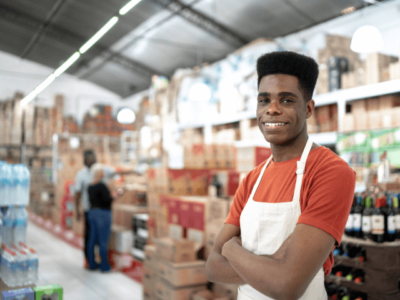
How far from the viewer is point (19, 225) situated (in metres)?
2.88

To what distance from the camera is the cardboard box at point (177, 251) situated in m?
3.97

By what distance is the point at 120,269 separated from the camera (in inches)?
245

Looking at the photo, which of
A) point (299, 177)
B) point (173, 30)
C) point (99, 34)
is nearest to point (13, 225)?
point (99, 34)

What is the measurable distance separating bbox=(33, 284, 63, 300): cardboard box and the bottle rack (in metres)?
2.25

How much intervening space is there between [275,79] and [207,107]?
25.4 feet

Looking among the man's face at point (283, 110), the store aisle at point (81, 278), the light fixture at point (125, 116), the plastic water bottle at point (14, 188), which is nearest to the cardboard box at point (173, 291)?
the store aisle at point (81, 278)

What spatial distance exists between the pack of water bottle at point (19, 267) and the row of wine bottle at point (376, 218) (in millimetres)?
2495

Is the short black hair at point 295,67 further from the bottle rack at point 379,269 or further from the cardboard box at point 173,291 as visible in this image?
the cardboard box at point 173,291

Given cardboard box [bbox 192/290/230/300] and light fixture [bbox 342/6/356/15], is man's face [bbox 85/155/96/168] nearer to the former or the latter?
cardboard box [bbox 192/290/230/300]

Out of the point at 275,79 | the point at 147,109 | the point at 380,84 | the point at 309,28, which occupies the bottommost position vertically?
the point at 275,79

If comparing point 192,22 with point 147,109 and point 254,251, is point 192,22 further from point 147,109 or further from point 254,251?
point 254,251

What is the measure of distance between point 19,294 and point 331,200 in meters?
1.81

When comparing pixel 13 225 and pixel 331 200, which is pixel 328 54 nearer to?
pixel 13 225

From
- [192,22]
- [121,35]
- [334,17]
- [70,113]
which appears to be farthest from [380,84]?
[70,113]
